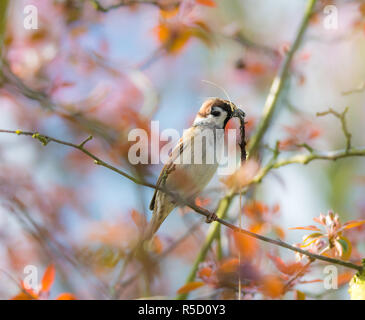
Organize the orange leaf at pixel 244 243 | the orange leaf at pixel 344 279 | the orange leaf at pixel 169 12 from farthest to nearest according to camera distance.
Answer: the orange leaf at pixel 169 12, the orange leaf at pixel 344 279, the orange leaf at pixel 244 243

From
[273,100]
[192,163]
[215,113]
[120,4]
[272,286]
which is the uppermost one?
[120,4]

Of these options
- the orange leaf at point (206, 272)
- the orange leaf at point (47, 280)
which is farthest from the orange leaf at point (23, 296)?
the orange leaf at point (206, 272)

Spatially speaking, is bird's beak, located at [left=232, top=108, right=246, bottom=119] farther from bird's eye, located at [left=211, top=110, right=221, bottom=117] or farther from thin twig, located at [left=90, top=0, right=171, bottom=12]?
thin twig, located at [left=90, top=0, right=171, bottom=12]

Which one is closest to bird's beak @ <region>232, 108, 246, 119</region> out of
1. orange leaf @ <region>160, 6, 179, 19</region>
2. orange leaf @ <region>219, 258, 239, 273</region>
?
orange leaf @ <region>219, 258, 239, 273</region>

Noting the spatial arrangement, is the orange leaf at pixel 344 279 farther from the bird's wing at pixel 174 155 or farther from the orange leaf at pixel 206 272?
the bird's wing at pixel 174 155

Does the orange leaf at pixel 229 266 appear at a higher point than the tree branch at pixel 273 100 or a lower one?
lower

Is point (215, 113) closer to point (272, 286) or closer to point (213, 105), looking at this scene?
point (213, 105)

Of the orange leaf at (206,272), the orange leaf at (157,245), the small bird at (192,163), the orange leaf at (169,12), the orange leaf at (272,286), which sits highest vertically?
the orange leaf at (169,12)

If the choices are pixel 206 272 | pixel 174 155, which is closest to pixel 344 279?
pixel 206 272

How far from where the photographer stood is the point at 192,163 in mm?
2768

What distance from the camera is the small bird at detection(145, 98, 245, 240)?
2.75 m

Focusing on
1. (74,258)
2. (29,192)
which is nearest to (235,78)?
(29,192)

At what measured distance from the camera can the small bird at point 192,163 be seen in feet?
9.04

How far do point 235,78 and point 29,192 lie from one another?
96.3 inches
